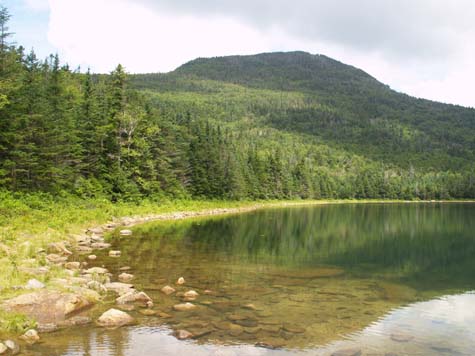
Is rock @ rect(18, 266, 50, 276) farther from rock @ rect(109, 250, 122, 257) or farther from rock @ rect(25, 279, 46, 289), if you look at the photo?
rock @ rect(109, 250, 122, 257)

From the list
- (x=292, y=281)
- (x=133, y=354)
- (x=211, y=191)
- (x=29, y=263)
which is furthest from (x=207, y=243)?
(x=211, y=191)

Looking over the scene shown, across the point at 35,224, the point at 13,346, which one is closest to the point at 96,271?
the point at 13,346

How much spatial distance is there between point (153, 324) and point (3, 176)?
1057 inches

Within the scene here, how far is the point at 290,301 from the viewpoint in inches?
672

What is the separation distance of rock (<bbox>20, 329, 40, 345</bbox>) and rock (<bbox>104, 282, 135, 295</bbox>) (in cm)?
488

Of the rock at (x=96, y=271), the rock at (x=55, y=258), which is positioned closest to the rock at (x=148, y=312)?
the rock at (x=96, y=271)

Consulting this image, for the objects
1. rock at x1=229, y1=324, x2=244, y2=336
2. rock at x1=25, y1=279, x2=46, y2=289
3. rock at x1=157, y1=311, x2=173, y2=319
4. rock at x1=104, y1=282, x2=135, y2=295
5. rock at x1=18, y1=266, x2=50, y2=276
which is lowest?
rock at x1=229, y1=324, x2=244, y2=336

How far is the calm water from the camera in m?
12.2

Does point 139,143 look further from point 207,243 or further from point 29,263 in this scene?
point 29,263

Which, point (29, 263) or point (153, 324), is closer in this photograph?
point (153, 324)

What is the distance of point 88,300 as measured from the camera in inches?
598

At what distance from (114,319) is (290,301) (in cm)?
696

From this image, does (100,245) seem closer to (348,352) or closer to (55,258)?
(55,258)

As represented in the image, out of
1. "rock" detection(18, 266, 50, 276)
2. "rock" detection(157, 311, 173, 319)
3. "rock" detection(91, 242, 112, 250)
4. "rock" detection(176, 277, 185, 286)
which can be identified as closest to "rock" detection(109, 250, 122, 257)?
"rock" detection(91, 242, 112, 250)
